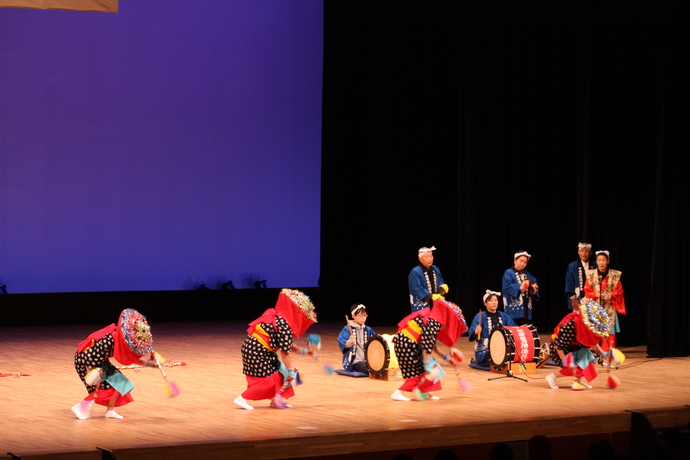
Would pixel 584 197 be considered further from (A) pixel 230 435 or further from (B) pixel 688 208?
(A) pixel 230 435

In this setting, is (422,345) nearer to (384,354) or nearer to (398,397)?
(398,397)

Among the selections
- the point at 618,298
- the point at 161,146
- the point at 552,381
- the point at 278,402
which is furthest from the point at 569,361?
the point at 161,146

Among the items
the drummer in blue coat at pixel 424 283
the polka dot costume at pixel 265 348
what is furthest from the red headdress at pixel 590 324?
the polka dot costume at pixel 265 348

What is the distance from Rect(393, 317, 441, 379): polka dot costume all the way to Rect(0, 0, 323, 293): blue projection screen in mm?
5414

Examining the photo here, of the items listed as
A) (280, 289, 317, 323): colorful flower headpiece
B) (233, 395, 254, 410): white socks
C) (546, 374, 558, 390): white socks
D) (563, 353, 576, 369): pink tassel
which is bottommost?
(546, 374, 558, 390): white socks

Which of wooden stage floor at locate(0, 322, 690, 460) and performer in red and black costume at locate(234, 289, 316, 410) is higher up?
performer in red and black costume at locate(234, 289, 316, 410)

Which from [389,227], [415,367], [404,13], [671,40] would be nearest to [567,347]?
[415,367]

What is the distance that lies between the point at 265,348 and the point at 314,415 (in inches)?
23.2

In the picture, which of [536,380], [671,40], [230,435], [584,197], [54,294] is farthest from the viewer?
[54,294]

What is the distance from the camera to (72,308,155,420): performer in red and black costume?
21.9 ft

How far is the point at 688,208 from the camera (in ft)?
34.7

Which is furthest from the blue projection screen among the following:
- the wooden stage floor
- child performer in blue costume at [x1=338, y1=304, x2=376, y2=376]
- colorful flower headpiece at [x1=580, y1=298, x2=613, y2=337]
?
colorful flower headpiece at [x1=580, y1=298, x2=613, y2=337]

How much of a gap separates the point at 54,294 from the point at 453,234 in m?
5.11

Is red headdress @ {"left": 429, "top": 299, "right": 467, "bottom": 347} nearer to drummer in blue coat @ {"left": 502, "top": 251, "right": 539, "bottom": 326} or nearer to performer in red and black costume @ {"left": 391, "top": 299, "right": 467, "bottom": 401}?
performer in red and black costume @ {"left": 391, "top": 299, "right": 467, "bottom": 401}
